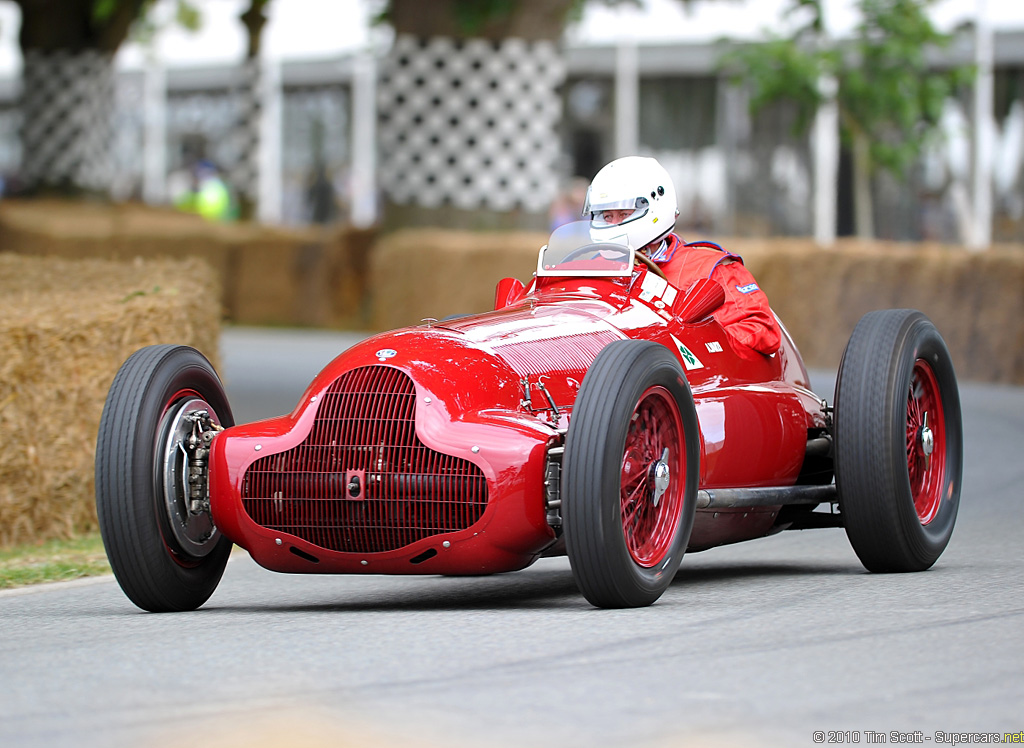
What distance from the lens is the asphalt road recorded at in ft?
12.6

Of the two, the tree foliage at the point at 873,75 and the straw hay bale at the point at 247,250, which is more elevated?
the tree foliage at the point at 873,75

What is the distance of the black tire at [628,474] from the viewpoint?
5230 millimetres

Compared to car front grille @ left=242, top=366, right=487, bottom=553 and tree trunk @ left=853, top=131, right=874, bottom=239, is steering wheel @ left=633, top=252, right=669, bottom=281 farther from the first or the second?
tree trunk @ left=853, top=131, right=874, bottom=239

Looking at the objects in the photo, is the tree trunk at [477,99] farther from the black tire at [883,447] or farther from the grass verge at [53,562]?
the black tire at [883,447]

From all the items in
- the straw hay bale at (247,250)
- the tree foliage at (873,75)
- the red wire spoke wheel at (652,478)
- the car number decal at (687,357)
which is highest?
the tree foliage at (873,75)

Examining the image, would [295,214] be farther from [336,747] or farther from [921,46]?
[336,747]

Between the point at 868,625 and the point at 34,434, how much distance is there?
Answer: 420 cm

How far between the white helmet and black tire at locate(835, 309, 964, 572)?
95 centimetres

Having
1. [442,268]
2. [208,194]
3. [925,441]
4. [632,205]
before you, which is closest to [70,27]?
[442,268]

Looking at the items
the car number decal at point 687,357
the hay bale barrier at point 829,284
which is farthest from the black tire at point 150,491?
the hay bale barrier at point 829,284

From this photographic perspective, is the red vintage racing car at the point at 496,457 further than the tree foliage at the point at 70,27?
No

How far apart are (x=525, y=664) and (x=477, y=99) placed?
16574mm

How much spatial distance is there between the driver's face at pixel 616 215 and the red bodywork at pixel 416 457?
1.05 m

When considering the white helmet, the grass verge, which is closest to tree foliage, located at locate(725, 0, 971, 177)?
the white helmet
